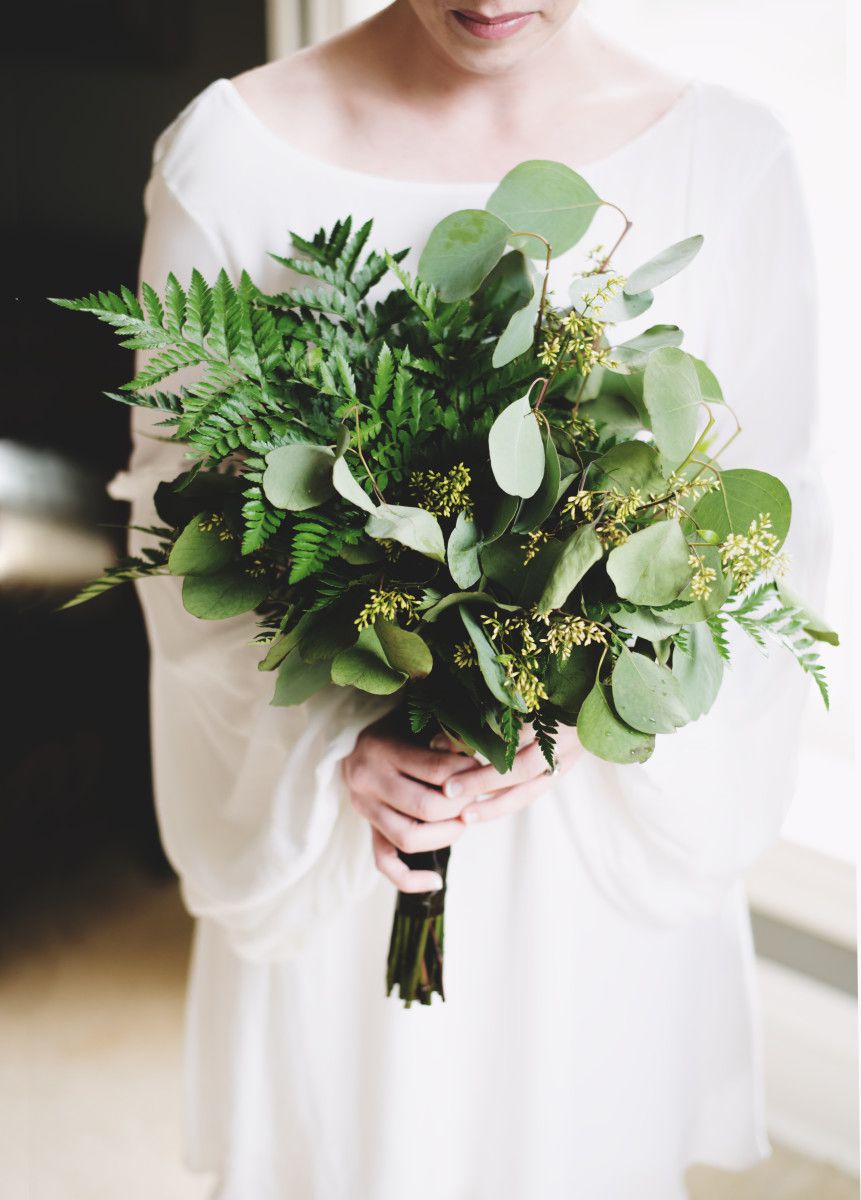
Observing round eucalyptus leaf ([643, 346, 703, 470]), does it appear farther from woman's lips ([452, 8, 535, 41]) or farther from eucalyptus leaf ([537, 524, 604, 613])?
woman's lips ([452, 8, 535, 41])

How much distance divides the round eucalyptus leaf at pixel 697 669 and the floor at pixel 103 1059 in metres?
1.04

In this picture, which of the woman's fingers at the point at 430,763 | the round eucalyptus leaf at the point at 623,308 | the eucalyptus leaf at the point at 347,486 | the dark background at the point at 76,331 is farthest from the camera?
the dark background at the point at 76,331

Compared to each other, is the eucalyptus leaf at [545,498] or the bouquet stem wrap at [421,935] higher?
the eucalyptus leaf at [545,498]

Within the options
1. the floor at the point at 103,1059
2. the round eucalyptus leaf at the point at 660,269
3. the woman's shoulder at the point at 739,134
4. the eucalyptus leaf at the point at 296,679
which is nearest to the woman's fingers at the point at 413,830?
the eucalyptus leaf at the point at 296,679

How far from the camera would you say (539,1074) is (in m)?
1.06

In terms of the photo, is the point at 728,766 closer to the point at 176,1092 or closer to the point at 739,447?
the point at 739,447

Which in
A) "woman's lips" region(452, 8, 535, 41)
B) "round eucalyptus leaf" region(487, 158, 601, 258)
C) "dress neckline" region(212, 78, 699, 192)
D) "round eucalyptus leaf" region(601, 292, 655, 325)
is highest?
"woman's lips" region(452, 8, 535, 41)

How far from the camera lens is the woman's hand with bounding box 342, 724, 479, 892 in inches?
32.8

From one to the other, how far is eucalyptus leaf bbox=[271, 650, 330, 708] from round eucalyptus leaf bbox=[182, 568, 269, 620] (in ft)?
0.25

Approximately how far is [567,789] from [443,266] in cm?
50

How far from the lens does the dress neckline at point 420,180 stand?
0.87 m

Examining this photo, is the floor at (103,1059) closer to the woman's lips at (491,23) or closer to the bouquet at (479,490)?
the bouquet at (479,490)

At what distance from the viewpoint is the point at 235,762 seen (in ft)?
3.45

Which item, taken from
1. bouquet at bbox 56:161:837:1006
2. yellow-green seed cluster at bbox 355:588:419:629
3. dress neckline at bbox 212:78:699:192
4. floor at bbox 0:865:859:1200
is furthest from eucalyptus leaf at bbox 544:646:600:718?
floor at bbox 0:865:859:1200
